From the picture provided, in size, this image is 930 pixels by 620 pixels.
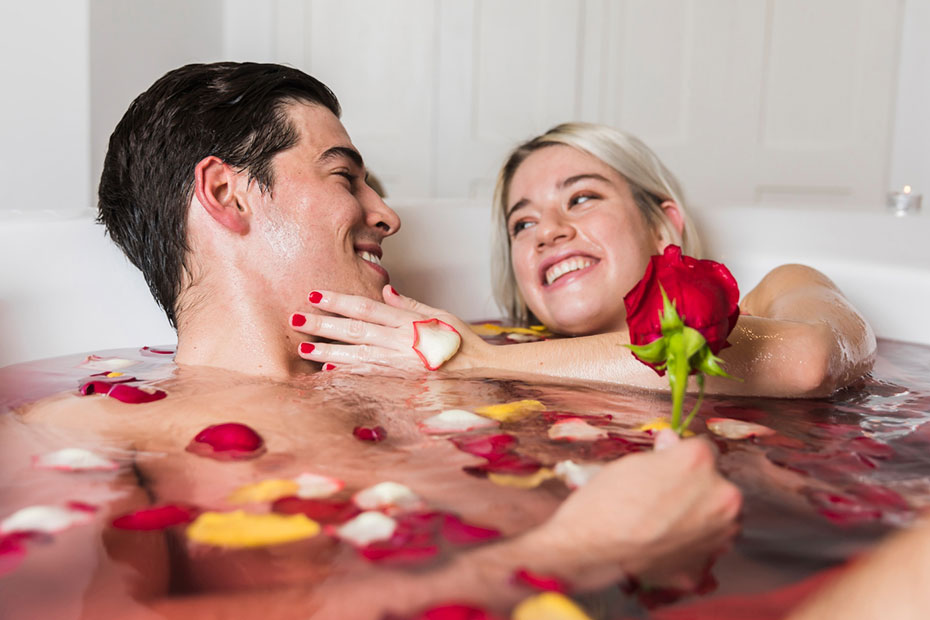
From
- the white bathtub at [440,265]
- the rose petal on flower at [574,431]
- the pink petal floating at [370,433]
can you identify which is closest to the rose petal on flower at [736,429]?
the rose petal on flower at [574,431]

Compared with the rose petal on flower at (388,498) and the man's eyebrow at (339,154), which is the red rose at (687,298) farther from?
the man's eyebrow at (339,154)

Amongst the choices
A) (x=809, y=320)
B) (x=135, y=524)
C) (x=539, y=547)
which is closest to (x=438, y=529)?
(x=539, y=547)

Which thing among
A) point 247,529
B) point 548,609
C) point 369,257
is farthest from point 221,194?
point 548,609

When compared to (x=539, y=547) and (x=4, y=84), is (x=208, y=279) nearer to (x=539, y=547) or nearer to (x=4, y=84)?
(x=539, y=547)

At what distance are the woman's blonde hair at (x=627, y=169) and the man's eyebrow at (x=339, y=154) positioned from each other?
1.81ft

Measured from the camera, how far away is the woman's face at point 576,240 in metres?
1.79

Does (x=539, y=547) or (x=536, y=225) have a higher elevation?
(x=536, y=225)

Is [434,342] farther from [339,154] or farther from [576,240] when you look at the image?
[576,240]

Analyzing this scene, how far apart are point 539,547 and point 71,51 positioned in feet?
9.81

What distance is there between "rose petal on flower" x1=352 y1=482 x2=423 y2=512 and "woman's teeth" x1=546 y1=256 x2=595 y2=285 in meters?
0.99

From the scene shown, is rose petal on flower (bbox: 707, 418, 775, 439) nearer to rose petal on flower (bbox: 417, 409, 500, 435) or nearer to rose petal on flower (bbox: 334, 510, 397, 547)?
rose petal on flower (bbox: 417, 409, 500, 435)

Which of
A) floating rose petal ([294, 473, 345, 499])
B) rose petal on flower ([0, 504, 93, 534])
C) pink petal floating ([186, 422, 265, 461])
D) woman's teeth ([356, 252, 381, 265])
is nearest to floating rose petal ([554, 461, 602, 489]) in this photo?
floating rose petal ([294, 473, 345, 499])

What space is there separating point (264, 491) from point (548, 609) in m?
0.35

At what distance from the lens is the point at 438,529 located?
80 cm
